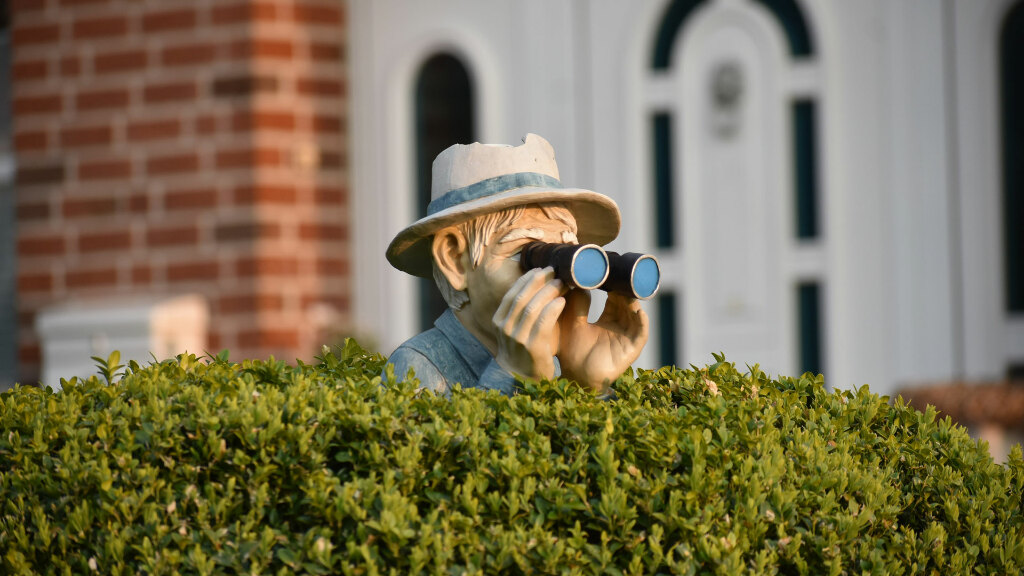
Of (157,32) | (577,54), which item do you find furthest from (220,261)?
(577,54)

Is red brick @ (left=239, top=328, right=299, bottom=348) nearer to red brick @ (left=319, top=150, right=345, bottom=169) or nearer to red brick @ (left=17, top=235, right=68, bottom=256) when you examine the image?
red brick @ (left=319, top=150, right=345, bottom=169)

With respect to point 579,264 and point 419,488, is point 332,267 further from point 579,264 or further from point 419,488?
point 419,488

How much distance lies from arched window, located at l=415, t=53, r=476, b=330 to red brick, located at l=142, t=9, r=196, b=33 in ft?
4.73

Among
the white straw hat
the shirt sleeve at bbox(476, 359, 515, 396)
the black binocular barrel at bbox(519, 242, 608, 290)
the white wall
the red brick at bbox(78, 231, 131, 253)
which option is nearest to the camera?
the black binocular barrel at bbox(519, 242, 608, 290)

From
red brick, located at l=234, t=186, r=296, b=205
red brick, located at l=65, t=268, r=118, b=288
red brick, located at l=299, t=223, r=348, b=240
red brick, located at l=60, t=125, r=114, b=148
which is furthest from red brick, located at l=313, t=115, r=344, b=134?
red brick, located at l=65, t=268, r=118, b=288

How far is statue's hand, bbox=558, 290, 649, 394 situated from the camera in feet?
10.2

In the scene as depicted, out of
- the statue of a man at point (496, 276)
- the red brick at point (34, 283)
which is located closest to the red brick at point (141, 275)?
the red brick at point (34, 283)

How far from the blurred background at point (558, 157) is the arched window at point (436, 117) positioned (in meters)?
0.01

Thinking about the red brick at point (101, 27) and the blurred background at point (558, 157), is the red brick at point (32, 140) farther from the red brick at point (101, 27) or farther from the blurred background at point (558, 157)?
the red brick at point (101, 27)

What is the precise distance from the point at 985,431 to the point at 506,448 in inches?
176

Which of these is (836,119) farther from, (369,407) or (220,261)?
(369,407)

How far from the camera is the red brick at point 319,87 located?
7.99 metres

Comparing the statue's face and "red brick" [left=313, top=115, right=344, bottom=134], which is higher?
"red brick" [left=313, top=115, right=344, bottom=134]

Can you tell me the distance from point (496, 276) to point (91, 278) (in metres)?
5.52
